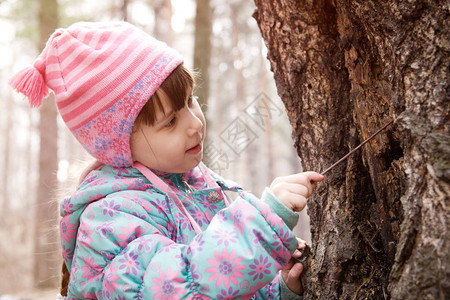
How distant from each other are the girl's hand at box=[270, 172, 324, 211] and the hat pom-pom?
1174 millimetres

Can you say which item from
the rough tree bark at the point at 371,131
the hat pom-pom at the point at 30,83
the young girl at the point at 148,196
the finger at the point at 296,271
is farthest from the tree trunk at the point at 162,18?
the finger at the point at 296,271

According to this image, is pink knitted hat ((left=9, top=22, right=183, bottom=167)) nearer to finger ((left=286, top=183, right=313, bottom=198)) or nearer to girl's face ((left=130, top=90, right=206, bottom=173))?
girl's face ((left=130, top=90, right=206, bottom=173))

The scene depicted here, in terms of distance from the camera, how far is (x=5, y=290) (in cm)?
1246

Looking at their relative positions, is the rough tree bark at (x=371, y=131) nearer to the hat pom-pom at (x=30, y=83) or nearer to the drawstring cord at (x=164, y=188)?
the drawstring cord at (x=164, y=188)

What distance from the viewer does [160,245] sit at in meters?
1.46

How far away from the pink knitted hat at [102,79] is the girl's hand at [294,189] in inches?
26.0

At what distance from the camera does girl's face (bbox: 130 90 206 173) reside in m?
1.73

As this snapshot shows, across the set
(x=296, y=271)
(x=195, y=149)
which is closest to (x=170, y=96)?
(x=195, y=149)

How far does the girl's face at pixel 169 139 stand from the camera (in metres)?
1.73

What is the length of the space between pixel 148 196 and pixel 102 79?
0.53 meters

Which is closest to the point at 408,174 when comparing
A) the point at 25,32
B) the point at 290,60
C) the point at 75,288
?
the point at 290,60

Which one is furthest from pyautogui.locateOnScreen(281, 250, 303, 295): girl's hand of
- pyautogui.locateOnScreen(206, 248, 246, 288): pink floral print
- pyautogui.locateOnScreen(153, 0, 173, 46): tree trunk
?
pyautogui.locateOnScreen(153, 0, 173, 46): tree trunk

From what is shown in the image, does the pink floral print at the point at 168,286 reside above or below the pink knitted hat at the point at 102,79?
below

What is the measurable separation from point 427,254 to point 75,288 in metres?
1.25
